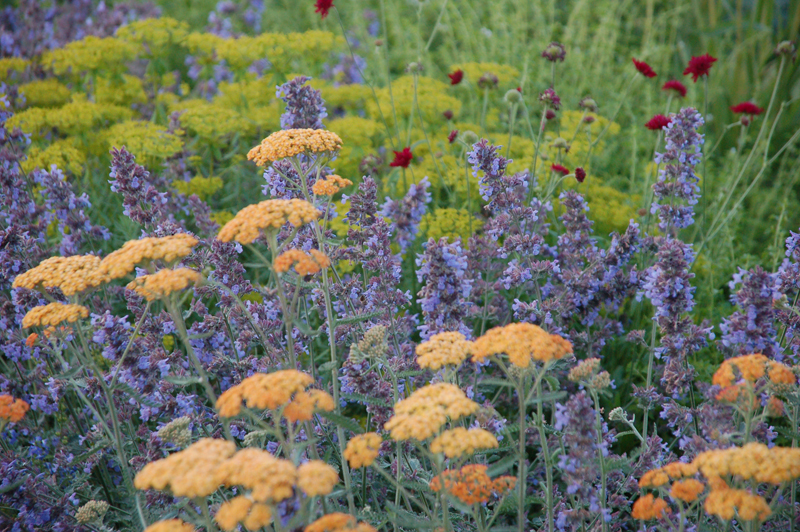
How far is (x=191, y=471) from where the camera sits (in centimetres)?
154

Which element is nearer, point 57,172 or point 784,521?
point 784,521

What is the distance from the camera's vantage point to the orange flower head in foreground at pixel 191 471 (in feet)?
4.92

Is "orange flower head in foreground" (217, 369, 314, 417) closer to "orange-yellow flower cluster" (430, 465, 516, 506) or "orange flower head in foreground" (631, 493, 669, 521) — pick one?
"orange-yellow flower cluster" (430, 465, 516, 506)

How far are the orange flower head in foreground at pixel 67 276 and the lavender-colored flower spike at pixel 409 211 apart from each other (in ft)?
4.56

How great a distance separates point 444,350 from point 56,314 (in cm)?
127

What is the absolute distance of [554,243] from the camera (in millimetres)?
4156

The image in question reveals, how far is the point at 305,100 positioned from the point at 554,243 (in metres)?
1.84

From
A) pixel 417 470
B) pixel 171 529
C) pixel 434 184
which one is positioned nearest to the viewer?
pixel 171 529

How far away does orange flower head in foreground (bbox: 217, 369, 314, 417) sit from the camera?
5.41 ft

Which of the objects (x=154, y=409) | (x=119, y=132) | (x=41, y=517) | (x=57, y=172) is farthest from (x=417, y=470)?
(x=119, y=132)

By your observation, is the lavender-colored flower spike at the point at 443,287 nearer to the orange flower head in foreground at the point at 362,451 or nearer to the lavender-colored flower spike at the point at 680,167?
→ the orange flower head in foreground at the point at 362,451

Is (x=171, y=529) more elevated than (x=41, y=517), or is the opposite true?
(x=171, y=529)

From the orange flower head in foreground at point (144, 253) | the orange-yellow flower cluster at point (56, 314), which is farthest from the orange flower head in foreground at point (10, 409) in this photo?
the orange flower head in foreground at point (144, 253)

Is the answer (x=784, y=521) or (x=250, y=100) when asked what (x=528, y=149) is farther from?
(x=784, y=521)
